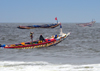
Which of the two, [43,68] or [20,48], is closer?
[43,68]

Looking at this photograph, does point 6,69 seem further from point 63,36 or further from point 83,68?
point 63,36

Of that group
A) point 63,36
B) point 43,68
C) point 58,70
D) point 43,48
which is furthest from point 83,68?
point 63,36

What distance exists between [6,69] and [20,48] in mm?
10606

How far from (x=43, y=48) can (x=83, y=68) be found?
11.6m

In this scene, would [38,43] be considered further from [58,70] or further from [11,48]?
[58,70]

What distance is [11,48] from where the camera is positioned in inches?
891

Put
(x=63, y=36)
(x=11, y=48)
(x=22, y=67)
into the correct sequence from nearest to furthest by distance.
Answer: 1. (x=22, y=67)
2. (x=11, y=48)
3. (x=63, y=36)

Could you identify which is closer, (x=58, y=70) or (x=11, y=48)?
(x=58, y=70)

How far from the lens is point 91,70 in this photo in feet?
39.3

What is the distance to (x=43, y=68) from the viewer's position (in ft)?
41.2

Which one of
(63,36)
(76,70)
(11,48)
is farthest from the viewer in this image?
(63,36)

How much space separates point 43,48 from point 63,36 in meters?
4.21

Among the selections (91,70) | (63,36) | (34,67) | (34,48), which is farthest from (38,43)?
(91,70)

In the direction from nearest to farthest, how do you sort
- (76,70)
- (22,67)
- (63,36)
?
(76,70)
(22,67)
(63,36)
